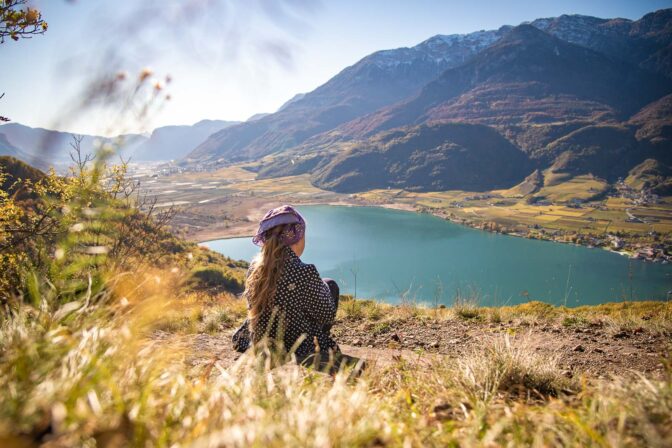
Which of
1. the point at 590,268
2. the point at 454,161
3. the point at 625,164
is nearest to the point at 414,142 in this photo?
the point at 454,161

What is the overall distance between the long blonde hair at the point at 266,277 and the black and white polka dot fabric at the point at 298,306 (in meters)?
0.05

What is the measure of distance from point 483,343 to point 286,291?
104 inches

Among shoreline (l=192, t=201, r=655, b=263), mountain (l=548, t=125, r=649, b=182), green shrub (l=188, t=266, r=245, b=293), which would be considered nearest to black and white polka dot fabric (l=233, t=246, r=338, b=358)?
green shrub (l=188, t=266, r=245, b=293)

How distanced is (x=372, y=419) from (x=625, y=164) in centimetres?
18057

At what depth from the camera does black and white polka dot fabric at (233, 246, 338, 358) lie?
3449 millimetres

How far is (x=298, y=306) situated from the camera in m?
3.51

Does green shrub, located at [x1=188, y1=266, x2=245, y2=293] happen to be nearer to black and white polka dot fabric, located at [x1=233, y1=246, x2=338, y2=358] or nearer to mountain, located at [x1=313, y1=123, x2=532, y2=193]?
black and white polka dot fabric, located at [x1=233, y1=246, x2=338, y2=358]

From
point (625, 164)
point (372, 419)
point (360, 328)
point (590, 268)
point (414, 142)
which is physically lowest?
point (590, 268)

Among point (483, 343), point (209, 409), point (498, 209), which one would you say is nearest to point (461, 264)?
point (483, 343)

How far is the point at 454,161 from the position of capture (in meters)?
161

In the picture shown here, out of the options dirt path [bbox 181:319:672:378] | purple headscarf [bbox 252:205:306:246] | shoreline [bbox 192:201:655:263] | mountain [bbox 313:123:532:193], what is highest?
mountain [bbox 313:123:532:193]

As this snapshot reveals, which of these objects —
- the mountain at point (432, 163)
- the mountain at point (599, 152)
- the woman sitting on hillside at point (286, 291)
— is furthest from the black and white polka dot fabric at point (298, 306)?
the mountain at point (599, 152)

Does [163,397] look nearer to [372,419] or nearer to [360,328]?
[372,419]

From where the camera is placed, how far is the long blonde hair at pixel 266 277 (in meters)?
3.39
